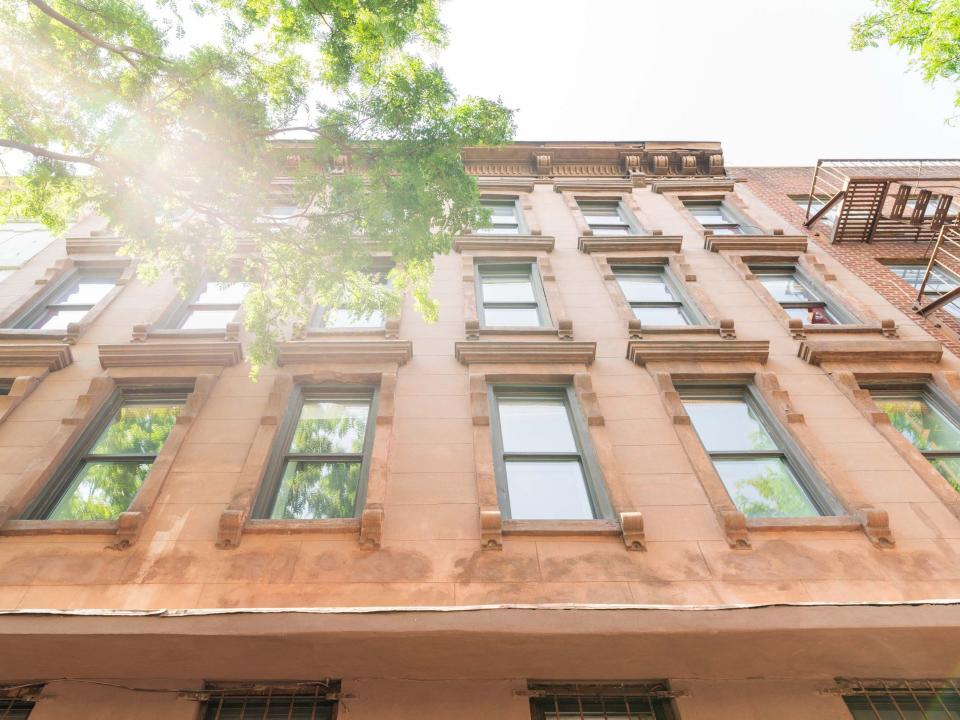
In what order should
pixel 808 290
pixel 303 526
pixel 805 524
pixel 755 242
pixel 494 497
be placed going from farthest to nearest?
pixel 755 242
pixel 808 290
pixel 494 497
pixel 805 524
pixel 303 526

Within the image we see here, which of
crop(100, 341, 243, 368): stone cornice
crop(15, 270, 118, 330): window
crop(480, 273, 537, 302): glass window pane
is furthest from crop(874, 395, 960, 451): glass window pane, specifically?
crop(15, 270, 118, 330): window

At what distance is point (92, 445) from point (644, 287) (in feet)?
33.8

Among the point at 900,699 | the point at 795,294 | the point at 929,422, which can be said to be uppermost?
the point at 795,294

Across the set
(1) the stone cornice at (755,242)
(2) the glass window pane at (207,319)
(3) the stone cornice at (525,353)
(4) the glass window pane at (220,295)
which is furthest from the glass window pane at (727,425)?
(4) the glass window pane at (220,295)

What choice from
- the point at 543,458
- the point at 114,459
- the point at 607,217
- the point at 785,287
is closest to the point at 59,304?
the point at 114,459

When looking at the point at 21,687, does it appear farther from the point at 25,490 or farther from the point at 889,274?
the point at 889,274

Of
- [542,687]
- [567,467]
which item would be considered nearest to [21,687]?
[542,687]

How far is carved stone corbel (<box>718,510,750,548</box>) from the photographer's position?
21.9 feet

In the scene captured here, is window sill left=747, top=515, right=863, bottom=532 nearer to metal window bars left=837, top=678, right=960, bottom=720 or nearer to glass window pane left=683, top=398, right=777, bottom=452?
glass window pane left=683, top=398, right=777, bottom=452

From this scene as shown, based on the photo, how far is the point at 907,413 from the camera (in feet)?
30.7

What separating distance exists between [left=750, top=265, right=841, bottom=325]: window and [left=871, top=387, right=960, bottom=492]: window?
2243 millimetres

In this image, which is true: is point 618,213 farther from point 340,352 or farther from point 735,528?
point 735,528

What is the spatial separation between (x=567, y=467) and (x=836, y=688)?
3.68m

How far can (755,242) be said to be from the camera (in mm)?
13398
